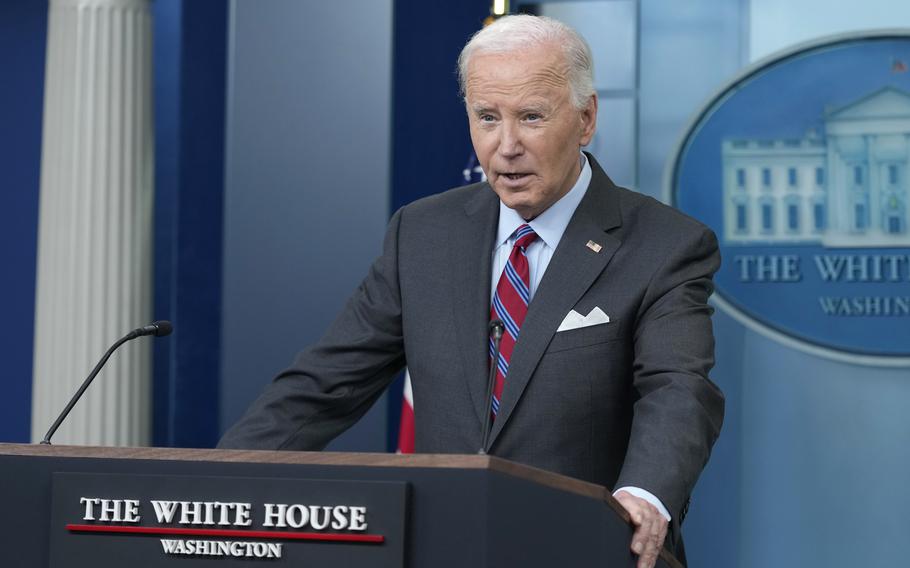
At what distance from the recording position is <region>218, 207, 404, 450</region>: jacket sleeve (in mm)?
2260

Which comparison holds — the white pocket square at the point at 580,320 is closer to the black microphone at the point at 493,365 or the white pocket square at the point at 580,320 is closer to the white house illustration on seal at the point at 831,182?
the black microphone at the point at 493,365

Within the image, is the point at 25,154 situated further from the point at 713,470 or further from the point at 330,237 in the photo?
the point at 713,470

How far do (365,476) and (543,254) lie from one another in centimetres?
89

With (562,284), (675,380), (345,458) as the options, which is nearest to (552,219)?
(562,284)

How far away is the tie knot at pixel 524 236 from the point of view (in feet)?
7.66

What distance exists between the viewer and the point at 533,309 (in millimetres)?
2199

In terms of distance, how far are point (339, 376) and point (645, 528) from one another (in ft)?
2.65

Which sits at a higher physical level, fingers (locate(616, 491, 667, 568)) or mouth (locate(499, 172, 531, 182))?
mouth (locate(499, 172, 531, 182))

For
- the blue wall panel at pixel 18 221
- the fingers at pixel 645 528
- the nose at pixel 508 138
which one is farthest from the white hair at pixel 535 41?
the blue wall panel at pixel 18 221

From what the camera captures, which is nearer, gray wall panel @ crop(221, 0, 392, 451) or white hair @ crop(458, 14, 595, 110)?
white hair @ crop(458, 14, 595, 110)

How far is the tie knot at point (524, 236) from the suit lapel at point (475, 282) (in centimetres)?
6

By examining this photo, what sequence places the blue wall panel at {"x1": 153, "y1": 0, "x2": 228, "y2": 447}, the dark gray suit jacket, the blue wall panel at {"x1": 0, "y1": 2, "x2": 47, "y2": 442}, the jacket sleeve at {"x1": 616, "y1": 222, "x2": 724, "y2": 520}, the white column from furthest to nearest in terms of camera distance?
1. the blue wall panel at {"x1": 0, "y1": 2, "x2": 47, "y2": 442}
2. the white column
3. the blue wall panel at {"x1": 153, "y1": 0, "x2": 228, "y2": 447}
4. the dark gray suit jacket
5. the jacket sleeve at {"x1": 616, "y1": 222, "x2": 724, "y2": 520}

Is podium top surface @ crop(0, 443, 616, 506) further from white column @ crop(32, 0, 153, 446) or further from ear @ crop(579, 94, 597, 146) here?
white column @ crop(32, 0, 153, 446)

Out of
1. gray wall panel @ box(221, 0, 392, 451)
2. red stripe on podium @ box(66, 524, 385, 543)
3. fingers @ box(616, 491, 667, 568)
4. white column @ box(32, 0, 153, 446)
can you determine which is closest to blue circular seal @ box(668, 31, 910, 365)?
gray wall panel @ box(221, 0, 392, 451)
